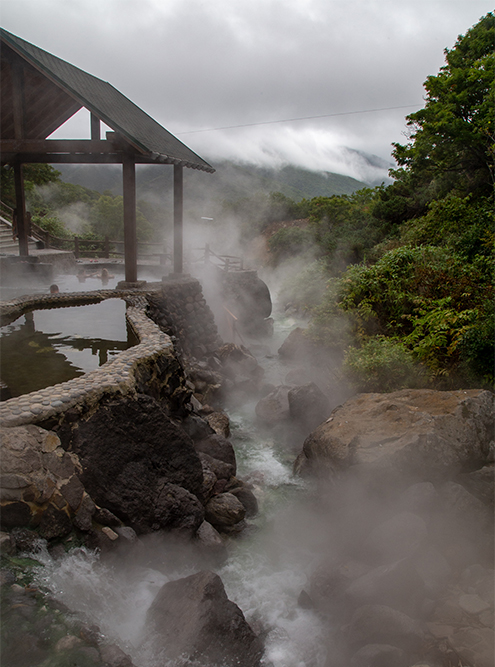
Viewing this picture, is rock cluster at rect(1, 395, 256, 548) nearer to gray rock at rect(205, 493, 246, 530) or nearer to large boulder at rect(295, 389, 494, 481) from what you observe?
gray rock at rect(205, 493, 246, 530)

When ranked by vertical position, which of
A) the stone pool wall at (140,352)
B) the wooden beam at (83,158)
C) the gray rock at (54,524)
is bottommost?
the gray rock at (54,524)

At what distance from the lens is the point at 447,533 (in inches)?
265

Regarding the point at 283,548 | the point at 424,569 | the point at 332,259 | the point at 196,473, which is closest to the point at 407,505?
the point at 424,569

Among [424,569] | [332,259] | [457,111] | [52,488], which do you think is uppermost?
[457,111]

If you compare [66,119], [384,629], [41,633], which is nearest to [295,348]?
[66,119]

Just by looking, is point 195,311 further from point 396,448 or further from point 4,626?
point 4,626

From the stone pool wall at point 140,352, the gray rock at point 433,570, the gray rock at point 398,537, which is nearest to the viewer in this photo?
the stone pool wall at point 140,352

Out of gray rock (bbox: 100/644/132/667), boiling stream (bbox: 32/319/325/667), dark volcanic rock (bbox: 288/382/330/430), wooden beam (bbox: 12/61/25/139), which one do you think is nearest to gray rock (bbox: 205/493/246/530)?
boiling stream (bbox: 32/319/325/667)

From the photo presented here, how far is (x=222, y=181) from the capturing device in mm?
114188

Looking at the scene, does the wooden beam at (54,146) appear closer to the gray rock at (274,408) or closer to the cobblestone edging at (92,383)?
the cobblestone edging at (92,383)

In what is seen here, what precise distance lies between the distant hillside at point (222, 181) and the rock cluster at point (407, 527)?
261 feet

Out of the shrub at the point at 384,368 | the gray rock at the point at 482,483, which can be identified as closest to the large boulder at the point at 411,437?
the gray rock at the point at 482,483

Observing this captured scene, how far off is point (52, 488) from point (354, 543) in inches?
186

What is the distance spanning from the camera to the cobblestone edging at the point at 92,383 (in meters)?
5.41
